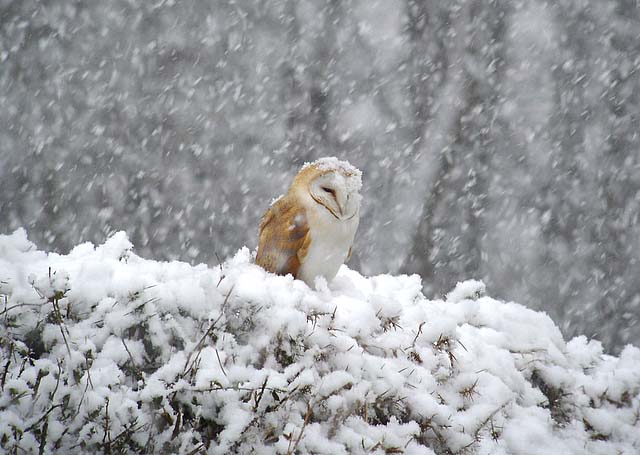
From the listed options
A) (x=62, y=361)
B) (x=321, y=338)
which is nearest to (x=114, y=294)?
(x=62, y=361)

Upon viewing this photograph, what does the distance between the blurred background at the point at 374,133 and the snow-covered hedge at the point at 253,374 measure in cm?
811

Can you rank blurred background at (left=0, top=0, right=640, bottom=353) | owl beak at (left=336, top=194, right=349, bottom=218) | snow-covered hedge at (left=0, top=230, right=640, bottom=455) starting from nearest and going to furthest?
snow-covered hedge at (left=0, top=230, right=640, bottom=455) → owl beak at (left=336, top=194, right=349, bottom=218) → blurred background at (left=0, top=0, right=640, bottom=353)

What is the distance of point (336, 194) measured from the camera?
10.6ft

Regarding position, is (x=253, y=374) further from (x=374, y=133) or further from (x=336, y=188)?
(x=374, y=133)

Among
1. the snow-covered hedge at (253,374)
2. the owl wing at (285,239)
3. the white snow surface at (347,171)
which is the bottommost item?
the snow-covered hedge at (253,374)

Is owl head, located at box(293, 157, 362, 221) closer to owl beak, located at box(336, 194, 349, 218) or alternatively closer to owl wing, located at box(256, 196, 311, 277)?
owl beak, located at box(336, 194, 349, 218)

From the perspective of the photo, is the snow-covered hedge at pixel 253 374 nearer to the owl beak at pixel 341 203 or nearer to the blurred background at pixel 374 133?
the owl beak at pixel 341 203

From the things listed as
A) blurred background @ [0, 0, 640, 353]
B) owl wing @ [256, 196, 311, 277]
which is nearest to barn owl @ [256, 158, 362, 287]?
owl wing @ [256, 196, 311, 277]

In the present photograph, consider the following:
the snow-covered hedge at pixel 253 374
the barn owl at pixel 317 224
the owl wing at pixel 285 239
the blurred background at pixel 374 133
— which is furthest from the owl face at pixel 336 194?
the blurred background at pixel 374 133

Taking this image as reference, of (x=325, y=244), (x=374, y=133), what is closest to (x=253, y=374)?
(x=325, y=244)

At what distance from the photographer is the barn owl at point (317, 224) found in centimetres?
324

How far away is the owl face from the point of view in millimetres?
3215

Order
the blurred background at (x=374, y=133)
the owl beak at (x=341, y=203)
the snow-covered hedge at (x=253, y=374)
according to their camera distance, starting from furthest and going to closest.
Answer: the blurred background at (x=374, y=133), the owl beak at (x=341, y=203), the snow-covered hedge at (x=253, y=374)

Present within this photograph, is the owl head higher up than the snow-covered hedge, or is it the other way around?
the owl head
